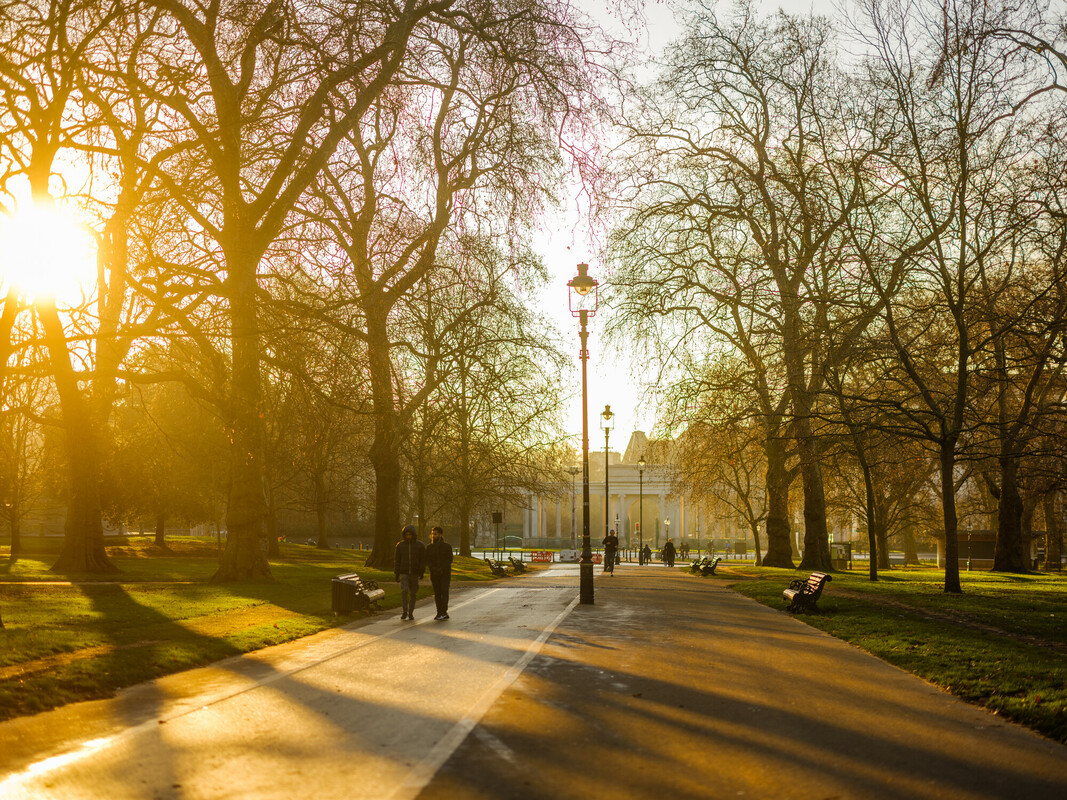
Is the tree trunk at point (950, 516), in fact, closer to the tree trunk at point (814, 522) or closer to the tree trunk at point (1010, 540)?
the tree trunk at point (814, 522)

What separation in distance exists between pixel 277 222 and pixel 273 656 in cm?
997

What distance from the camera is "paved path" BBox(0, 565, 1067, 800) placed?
20.2ft

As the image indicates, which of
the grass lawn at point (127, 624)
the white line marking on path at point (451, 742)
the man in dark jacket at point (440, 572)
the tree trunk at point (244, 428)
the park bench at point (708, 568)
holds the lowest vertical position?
the park bench at point (708, 568)

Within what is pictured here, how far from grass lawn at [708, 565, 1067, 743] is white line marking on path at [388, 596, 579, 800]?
4.55 meters

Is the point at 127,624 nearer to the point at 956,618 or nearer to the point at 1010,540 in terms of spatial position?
the point at 956,618

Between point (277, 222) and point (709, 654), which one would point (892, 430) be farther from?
point (277, 222)

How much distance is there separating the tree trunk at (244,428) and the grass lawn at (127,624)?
0.95 metres

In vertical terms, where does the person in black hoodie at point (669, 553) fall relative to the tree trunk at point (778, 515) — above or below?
below

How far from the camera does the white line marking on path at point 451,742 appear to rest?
233 inches

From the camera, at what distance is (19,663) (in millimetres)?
11367

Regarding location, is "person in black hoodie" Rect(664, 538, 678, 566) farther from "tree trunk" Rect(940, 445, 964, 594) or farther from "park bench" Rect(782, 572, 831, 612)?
"park bench" Rect(782, 572, 831, 612)

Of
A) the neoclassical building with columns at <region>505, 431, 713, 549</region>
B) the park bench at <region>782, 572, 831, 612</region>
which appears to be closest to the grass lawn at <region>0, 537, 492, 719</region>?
the park bench at <region>782, 572, 831, 612</region>

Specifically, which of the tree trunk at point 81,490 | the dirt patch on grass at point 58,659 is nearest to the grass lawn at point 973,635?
the dirt patch on grass at point 58,659

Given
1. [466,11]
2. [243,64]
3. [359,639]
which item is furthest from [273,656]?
[466,11]
